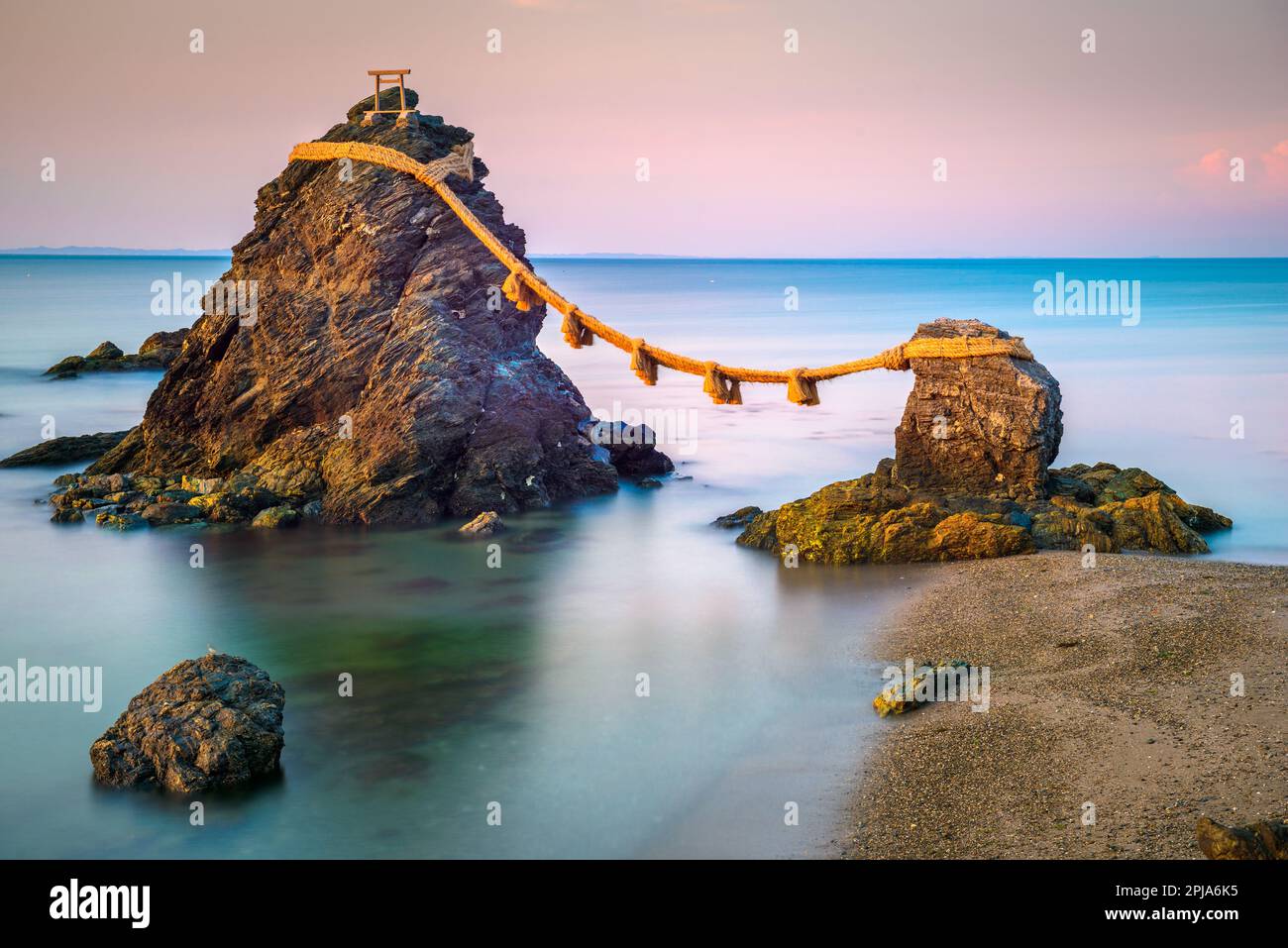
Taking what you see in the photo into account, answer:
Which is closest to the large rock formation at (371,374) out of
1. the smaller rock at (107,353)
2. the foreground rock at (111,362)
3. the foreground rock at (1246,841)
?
the foreground rock at (1246,841)

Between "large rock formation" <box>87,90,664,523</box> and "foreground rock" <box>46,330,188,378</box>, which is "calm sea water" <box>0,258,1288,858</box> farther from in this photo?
"foreground rock" <box>46,330,188,378</box>

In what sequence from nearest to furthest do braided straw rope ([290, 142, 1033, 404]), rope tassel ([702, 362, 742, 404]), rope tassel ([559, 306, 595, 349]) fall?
1. rope tassel ([702, 362, 742, 404])
2. braided straw rope ([290, 142, 1033, 404])
3. rope tassel ([559, 306, 595, 349])

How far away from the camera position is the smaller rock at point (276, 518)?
16188mm

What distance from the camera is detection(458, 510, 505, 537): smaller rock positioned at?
15992mm

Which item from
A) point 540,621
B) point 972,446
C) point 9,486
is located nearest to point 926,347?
point 972,446

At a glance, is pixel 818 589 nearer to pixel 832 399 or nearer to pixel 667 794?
pixel 667 794

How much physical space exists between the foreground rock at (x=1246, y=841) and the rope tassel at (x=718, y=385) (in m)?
8.12

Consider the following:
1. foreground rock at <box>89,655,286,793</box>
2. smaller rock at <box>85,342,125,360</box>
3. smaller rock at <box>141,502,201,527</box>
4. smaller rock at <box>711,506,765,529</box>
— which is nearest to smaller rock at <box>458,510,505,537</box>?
smaller rock at <box>711,506,765,529</box>

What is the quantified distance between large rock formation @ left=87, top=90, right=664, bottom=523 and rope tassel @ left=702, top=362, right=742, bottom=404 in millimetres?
3842

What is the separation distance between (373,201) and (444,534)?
529cm

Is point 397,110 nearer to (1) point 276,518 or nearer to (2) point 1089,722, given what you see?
(1) point 276,518

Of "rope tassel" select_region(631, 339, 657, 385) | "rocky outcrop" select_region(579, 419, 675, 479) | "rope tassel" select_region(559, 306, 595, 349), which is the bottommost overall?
"rocky outcrop" select_region(579, 419, 675, 479)

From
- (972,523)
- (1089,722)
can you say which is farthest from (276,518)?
(1089,722)

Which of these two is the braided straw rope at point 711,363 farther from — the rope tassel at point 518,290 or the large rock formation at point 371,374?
the large rock formation at point 371,374
